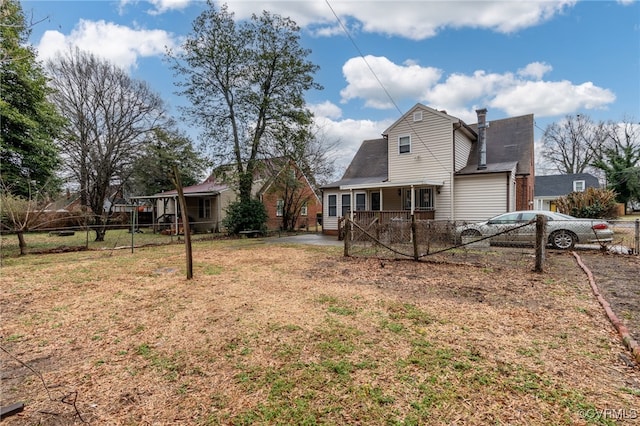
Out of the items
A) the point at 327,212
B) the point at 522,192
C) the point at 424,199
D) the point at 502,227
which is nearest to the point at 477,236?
the point at 502,227

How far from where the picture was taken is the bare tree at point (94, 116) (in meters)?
20.5

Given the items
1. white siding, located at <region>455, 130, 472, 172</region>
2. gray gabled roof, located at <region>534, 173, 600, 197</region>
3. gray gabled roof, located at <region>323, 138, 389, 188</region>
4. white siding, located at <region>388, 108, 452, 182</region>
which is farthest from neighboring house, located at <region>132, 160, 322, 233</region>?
gray gabled roof, located at <region>534, 173, 600, 197</region>

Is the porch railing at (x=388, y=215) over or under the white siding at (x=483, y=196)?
under

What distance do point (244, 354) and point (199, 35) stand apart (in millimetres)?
17574

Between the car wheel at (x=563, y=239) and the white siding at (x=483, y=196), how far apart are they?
347 centimetres

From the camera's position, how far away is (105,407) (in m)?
2.62

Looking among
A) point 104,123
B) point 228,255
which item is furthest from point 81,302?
point 104,123

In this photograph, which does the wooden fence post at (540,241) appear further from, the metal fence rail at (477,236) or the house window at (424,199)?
the house window at (424,199)

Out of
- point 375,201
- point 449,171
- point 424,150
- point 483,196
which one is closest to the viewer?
point 483,196

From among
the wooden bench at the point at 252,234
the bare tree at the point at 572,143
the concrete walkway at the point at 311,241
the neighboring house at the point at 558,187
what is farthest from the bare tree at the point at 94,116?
the bare tree at the point at 572,143

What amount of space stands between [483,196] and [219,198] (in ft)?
54.4

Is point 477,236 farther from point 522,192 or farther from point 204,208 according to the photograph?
point 204,208

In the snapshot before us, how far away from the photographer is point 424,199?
16422mm

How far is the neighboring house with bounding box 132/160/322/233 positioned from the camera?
18.9m
